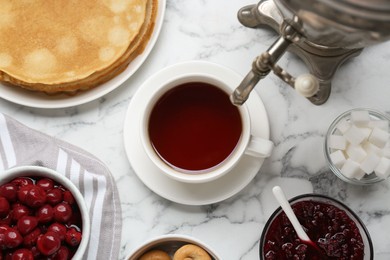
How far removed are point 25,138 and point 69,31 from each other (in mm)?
245

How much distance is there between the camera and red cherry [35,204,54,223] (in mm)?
1190

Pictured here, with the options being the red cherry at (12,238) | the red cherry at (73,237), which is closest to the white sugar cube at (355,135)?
the red cherry at (73,237)

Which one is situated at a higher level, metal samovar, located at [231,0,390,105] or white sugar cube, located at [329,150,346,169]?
metal samovar, located at [231,0,390,105]

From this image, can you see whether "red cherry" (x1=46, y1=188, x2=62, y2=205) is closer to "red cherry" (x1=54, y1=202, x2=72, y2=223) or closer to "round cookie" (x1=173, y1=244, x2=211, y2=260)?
"red cherry" (x1=54, y1=202, x2=72, y2=223)

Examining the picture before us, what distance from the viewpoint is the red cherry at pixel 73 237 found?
119 centimetres

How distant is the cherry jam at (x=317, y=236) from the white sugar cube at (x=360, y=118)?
0.57 ft

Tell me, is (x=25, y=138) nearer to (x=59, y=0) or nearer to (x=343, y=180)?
(x=59, y=0)

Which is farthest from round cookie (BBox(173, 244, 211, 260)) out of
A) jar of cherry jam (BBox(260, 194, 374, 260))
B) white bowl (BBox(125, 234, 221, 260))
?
jar of cherry jam (BBox(260, 194, 374, 260))

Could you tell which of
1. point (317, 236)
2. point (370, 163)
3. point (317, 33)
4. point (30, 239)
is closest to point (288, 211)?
point (317, 236)

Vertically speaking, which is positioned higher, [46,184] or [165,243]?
[46,184]

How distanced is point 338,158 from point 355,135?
0.06 metres

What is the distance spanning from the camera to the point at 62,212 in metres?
1.20

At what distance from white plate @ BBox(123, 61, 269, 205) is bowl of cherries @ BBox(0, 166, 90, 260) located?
0.54 ft

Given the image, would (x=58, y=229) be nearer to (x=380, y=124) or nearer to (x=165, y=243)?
(x=165, y=243)
